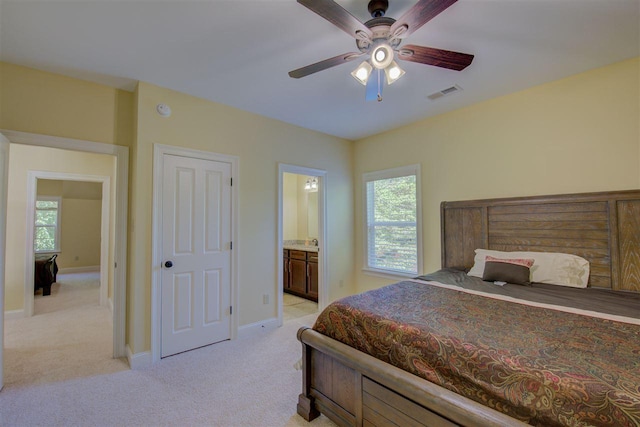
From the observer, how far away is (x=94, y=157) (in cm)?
443

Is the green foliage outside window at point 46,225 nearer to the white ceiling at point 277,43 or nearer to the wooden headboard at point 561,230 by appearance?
the white ceiling at point 277,43

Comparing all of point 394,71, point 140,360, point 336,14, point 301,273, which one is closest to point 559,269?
point 394,71

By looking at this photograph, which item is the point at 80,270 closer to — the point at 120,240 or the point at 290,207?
the point at 290,207

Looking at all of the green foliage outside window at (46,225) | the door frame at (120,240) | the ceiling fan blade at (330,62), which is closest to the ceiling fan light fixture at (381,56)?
the ceiling fan blade at (330,62)

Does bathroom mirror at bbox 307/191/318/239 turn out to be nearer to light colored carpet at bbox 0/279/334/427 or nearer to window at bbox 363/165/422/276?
window at bbox 363/165/422/276

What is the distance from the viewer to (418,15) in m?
1.39

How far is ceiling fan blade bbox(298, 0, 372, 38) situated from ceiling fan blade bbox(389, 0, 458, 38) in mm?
172

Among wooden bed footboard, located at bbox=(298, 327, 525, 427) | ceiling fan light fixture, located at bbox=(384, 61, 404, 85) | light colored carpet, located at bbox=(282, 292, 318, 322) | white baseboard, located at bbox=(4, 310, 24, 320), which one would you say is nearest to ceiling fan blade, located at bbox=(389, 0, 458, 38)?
ceiling fan light fixture, located at bbox=(384, 61, 404, 85)

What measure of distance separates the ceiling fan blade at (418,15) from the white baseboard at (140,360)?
130 inches

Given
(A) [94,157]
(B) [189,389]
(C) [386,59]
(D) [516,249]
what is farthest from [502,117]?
(A) [94,157]

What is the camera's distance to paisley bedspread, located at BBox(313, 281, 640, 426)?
0.95m

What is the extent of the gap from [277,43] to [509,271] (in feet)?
8.82

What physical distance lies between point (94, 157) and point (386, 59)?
488cm

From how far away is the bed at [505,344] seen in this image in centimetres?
102
